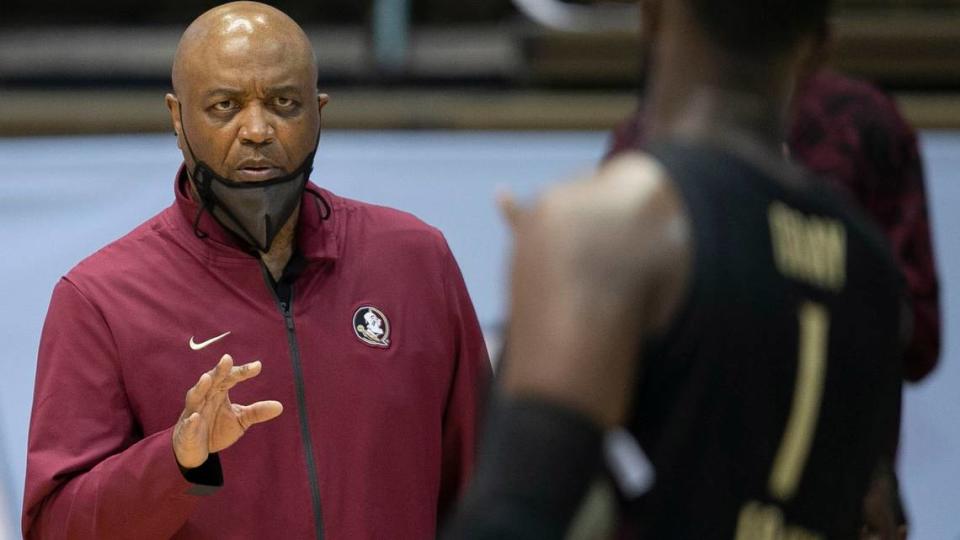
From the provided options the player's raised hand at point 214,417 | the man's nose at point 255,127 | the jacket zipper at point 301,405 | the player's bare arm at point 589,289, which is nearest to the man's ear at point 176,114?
the man's nose at point 255,127

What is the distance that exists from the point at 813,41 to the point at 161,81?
5920mm

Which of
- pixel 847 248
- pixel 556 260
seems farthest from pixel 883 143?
pixel 556 260

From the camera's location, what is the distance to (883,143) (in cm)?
344

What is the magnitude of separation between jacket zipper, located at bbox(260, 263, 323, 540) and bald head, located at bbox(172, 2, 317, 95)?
0.32m

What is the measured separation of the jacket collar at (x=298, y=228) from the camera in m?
2.62

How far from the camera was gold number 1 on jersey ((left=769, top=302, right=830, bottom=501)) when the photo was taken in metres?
1.65

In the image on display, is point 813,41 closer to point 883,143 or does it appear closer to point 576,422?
point 576,422

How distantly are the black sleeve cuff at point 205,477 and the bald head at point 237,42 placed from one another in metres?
0.60

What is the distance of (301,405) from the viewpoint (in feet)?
8.35

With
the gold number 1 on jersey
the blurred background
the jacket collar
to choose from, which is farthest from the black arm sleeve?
the blurred background

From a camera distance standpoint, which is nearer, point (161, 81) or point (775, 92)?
point (775, 92)

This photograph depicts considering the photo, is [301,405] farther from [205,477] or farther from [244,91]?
[244,91]

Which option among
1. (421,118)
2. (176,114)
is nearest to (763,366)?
(176,114)

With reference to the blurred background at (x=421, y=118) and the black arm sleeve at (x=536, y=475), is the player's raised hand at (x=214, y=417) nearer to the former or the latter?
the black arm sleeve at (x=536, y=475)
